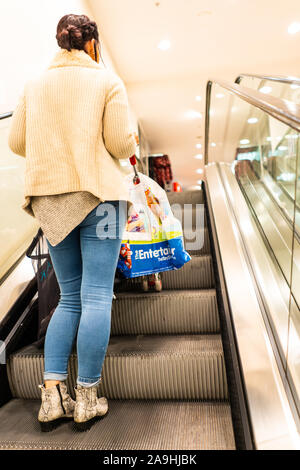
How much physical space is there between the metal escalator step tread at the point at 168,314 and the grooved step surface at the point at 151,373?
26cm

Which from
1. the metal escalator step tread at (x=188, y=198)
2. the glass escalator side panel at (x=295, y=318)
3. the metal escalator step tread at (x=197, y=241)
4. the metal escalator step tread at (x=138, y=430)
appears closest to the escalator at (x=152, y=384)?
the metal escalator step tread at (x=138, y=430)

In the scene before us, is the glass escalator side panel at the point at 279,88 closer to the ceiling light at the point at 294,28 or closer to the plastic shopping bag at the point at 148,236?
the plastic shopping bag at the point at 148,236

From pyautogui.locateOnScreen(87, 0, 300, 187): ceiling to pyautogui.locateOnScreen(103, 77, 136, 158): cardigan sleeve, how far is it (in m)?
5.10

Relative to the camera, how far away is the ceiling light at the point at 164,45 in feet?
22.4

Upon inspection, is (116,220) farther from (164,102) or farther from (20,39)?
(164,102)

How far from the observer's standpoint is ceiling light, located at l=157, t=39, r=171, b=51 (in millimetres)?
6822

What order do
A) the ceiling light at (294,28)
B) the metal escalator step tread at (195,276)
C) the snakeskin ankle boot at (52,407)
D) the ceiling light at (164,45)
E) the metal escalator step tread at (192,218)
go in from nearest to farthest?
the snakeskin ankle boot at (52,407)
the metal escalator step tread at (195,276)
the metal escalator step tread at (192,218)
the ceiling light at (294,28)
the ceiling light at (164,45)

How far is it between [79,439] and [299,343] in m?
0.91

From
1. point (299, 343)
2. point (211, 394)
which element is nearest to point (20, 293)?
point (211, 394)

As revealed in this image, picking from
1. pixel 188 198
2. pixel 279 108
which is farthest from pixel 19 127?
pixel 188 198

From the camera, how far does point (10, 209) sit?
6.89ft

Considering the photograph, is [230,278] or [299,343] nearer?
[299,343]

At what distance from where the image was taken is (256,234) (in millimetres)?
2576

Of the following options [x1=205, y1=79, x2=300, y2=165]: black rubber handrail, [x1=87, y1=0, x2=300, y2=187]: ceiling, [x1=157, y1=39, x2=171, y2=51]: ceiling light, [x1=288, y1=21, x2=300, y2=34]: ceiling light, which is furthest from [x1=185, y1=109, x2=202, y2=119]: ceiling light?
[x1=205, y1=79, x2=300, y2=165]: black rubber handrail
